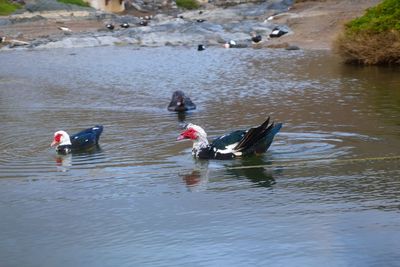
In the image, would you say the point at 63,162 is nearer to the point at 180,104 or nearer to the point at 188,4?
the point at 180,104

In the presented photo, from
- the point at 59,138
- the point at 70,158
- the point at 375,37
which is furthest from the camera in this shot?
the point at 375,37

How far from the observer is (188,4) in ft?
326

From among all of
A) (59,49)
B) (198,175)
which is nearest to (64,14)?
(59,49)

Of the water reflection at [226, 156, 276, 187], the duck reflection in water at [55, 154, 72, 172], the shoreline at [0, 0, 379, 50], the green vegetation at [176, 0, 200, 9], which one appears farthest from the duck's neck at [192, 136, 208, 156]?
the green vegetation at [176, 0, 200, 9]

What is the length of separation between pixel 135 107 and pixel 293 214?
10823 millimetres

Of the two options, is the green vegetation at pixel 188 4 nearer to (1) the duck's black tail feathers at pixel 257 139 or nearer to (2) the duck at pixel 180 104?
(2) the duck at pixel 180 104

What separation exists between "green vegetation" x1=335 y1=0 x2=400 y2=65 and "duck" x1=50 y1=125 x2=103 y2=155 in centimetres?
1494

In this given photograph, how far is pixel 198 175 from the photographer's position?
12.4 meters

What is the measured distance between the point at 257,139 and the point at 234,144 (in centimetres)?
36

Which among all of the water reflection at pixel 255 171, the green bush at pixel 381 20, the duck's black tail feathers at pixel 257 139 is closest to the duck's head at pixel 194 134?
the duck's black tail feathers at pixel 257 139

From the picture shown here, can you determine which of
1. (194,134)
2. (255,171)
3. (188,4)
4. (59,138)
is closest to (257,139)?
(255,171)

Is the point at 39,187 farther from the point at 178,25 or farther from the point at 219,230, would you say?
the point at 178,25

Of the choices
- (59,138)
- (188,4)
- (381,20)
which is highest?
(188,4)

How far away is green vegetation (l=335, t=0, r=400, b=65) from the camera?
90.4 ft
